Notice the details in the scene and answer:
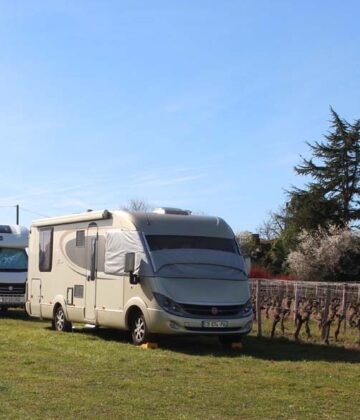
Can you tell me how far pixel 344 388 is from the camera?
30.5ft

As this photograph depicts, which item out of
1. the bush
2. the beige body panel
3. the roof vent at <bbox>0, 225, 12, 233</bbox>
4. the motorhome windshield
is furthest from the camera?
the bush

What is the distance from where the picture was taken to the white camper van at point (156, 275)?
536 inches

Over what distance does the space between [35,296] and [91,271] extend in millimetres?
3407

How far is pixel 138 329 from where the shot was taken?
46.6 ft

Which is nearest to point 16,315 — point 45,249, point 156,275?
point 45,249

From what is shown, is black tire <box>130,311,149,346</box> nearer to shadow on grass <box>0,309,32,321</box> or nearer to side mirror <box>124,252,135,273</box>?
side mirror <box>124,252,135,273</box>

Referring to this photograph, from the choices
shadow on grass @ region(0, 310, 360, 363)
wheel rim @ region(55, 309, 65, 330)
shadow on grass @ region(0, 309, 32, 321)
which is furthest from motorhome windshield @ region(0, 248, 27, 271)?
shadow on grass @ region(0, 310, 360, 363)

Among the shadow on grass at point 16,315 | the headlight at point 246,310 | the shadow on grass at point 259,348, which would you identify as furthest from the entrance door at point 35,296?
the headlight at point 246,310

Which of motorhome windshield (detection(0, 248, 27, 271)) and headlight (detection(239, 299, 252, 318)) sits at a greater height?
motorhome windshield (detection(0, 248, 27, 271))

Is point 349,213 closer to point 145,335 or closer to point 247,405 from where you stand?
point 145,335

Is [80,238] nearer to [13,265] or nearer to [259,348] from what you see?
[259,348]

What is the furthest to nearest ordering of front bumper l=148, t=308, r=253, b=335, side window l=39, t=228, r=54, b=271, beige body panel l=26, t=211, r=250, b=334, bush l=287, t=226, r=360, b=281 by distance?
bush l=287, t=226, r=360, b=281, side window l=39, t=228, r=54, b=271, beige body panel l=26, t=211, r=250, b=334, front bumper l=148, t=308, r=253, b=335

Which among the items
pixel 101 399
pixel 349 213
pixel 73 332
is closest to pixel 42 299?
pixel 73 332

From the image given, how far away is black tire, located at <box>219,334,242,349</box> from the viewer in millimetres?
14195
